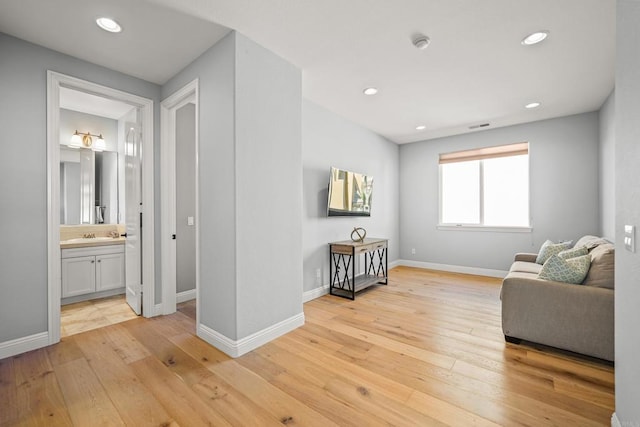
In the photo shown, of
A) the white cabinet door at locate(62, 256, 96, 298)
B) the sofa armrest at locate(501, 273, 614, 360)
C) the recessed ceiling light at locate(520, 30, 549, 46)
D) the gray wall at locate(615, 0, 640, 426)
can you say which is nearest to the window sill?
the sofa armrest at locate(501, 273, 614, 360)

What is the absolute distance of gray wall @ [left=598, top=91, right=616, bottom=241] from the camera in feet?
11.1

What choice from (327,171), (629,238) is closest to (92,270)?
(327,171)

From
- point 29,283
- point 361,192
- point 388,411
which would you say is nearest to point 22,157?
point 29,283

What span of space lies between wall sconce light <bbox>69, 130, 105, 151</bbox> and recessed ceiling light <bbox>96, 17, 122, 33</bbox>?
2491 mm

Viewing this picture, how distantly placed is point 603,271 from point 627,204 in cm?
135

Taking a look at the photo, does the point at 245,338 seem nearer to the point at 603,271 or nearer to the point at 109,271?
the point at 109,271

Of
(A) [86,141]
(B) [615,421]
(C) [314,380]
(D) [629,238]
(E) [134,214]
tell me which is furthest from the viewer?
(A) [86,141]

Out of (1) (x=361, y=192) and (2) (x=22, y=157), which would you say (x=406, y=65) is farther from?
(2) (x=22, y=157)

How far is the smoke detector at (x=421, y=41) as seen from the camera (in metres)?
2.35

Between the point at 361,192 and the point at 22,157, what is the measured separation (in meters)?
3.84

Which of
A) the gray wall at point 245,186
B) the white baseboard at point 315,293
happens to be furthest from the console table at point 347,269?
the gray wall at point 245,186

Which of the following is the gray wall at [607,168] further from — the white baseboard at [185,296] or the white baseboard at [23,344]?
the white baseboard at [23,344]

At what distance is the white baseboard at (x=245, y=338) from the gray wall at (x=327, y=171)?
102cm

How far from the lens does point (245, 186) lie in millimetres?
2359
